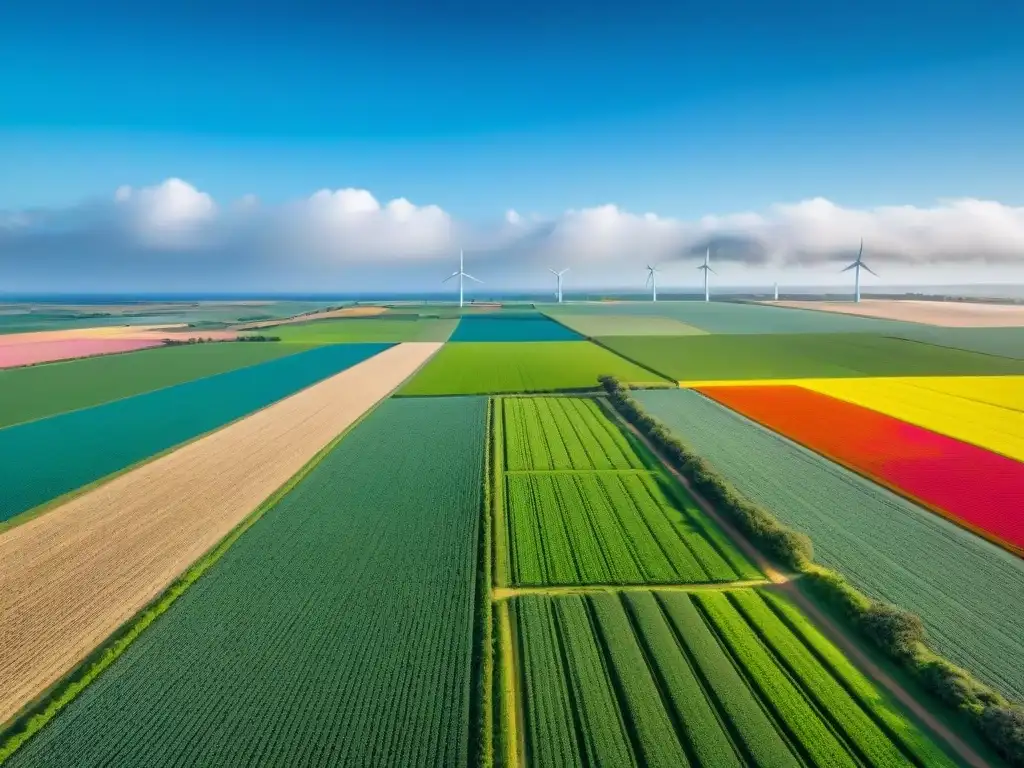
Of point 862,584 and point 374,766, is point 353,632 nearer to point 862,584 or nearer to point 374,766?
point 374,766

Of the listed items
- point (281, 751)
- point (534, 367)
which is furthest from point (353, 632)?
point (534, 367)

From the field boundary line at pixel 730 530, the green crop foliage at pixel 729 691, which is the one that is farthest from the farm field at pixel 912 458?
the green crop foliage at pixel 729 691

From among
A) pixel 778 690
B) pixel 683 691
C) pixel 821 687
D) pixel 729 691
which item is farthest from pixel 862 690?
pixel 683 691

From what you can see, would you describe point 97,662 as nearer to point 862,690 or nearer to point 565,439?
point 862,690

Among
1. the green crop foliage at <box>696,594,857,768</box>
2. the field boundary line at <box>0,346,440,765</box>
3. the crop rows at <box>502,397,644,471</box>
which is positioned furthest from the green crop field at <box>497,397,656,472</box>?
the field boundary line at <box>0,346,440,765</box>

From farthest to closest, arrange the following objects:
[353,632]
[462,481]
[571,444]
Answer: [571,444], [462,481], [353,632]

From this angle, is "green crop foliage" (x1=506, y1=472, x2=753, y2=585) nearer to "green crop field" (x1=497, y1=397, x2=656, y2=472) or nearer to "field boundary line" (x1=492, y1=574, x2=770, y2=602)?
"field boundary line" (x1=492, y1=574, x2=770, y2=602)
